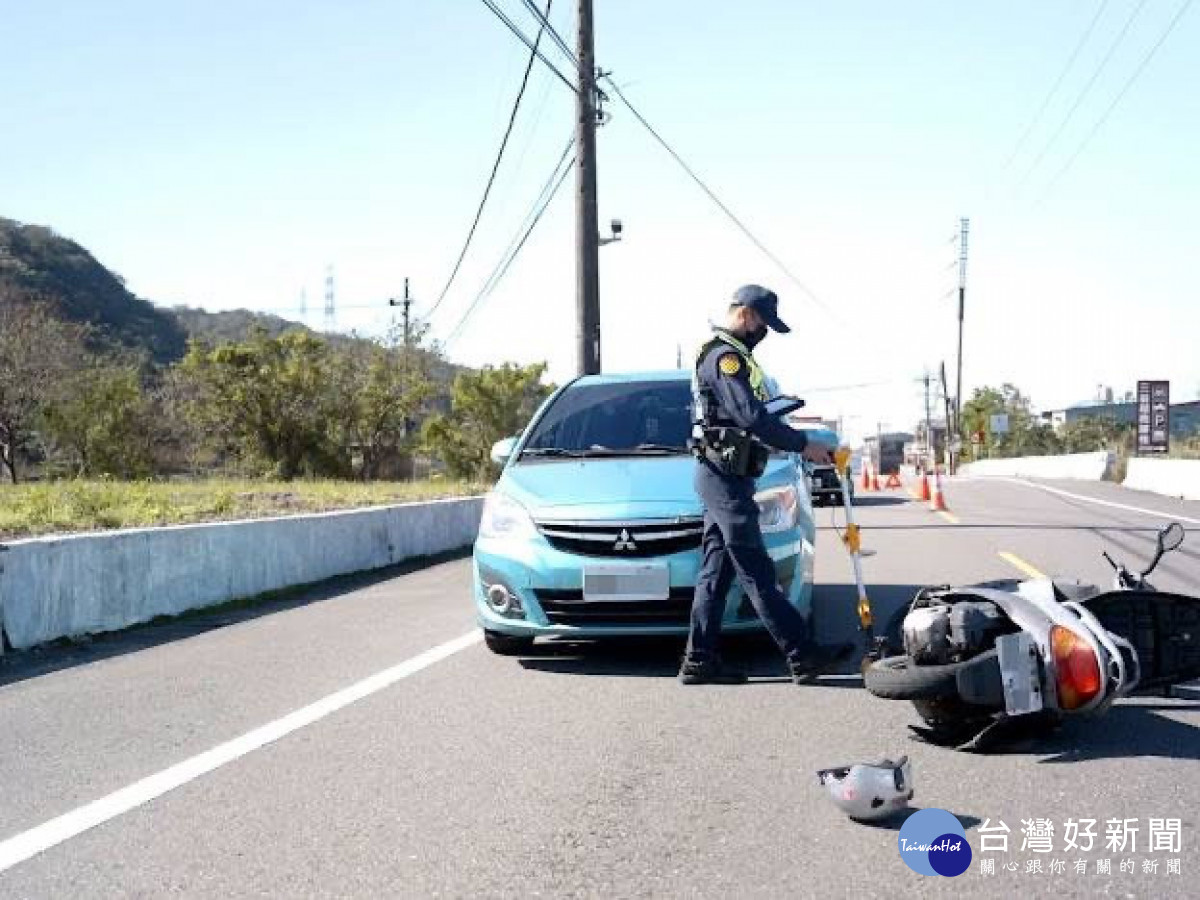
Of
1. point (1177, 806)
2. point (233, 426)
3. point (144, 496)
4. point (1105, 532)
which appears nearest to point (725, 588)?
point (1177, 806)

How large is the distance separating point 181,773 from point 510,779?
1279 millimetres

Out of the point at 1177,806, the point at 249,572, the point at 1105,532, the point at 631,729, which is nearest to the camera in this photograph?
the point at 1177,806

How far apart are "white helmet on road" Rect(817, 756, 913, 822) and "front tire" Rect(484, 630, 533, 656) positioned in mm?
2983

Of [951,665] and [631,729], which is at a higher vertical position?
[951,665]

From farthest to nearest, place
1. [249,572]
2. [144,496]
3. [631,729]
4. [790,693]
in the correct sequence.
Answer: [144,496]
[249,572]
[790,693]
[631,729]

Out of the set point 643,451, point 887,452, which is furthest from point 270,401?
point 887,452

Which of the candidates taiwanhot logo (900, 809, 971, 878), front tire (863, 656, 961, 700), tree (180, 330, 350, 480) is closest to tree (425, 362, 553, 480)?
tree (180, 330, 350, 480)

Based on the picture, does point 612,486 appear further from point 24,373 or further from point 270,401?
point 270,401

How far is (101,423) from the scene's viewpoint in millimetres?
29438

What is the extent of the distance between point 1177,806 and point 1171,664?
1002mm

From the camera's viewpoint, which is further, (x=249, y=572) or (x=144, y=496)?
(x=144, y=496)

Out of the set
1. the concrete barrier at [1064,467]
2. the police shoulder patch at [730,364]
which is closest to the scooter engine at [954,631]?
the police shoulder patch at [730,364]

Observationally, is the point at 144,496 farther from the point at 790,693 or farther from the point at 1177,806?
the point at 1177,806

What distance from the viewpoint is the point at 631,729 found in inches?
198
